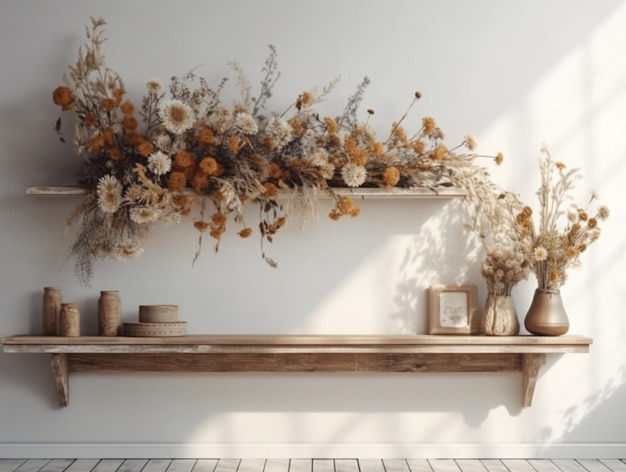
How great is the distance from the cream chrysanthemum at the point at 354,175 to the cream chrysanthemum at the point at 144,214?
2.75 feet

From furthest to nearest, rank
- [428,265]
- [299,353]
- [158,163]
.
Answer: [428,265], [299,353], [158,163]

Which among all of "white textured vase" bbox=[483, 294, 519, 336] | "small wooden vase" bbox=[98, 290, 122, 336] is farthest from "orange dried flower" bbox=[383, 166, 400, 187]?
"small wooden vase" bbox=[98, 290, 122, 336]

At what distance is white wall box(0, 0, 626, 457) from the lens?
163 inches

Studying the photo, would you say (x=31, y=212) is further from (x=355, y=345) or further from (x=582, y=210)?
(x=582, y=210)

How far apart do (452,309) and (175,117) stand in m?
1.55

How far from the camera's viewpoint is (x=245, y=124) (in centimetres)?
383

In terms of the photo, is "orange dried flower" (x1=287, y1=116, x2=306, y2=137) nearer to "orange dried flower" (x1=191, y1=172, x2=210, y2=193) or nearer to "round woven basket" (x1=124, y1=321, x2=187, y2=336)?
"orange dried flower" (x1=191, y1=172, x2=210, y2=193)

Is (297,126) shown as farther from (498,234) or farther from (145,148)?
(498,234)

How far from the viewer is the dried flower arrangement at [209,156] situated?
3.80 m

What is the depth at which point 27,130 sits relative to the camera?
416cm

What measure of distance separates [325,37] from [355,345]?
1478 mm

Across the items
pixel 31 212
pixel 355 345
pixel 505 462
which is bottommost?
pixel 505 462

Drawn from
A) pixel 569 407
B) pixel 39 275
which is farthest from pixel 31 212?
pixel 569 407

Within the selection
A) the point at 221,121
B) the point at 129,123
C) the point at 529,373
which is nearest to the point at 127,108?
the point at 129,123
